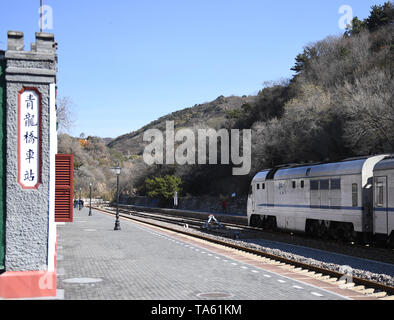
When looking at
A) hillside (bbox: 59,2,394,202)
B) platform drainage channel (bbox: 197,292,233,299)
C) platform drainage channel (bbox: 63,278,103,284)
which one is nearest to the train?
hillside (bbox: 59,2,394,202)

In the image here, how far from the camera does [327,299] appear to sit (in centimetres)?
1051

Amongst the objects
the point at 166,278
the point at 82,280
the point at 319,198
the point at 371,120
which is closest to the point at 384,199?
the point at 319,198

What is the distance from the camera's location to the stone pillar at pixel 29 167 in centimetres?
996

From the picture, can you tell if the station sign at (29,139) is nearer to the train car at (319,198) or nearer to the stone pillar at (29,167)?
the stone pillar at (29,167)

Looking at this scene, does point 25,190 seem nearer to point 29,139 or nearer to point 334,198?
point 29,139

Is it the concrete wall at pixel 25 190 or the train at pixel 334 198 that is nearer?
the concrete wall at pixel 25 190

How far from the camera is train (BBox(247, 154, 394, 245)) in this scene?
1947 centimetres

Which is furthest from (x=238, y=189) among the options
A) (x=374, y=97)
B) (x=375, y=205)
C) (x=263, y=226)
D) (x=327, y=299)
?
(x=327, y=299)

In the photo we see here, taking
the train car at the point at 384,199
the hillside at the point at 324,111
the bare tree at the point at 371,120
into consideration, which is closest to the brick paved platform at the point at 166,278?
the train car at the point at 384,199

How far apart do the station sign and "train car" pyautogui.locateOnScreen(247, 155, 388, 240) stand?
46.4 feet

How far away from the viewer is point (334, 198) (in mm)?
22750

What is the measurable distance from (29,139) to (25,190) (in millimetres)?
A: 967
